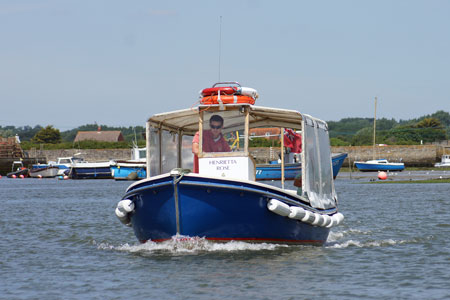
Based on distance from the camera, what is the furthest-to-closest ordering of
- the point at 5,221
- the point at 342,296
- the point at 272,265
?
1. the point at 5,221
2. the point at 272,265
3. the point at 342,296

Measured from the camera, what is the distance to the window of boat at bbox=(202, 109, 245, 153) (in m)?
14.4

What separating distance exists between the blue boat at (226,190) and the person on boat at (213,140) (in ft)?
0.06

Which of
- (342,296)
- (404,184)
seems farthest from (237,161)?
(404,184)

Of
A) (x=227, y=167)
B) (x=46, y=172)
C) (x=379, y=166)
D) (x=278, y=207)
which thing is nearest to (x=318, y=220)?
(x=278, y=207)

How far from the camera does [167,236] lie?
13781 millimetres

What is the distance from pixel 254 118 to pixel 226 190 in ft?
9.10

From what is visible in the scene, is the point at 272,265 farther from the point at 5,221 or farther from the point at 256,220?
the point at 5,221

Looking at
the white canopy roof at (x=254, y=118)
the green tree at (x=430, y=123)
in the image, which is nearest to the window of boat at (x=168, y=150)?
the white canopy roof at (x=254, y=118)

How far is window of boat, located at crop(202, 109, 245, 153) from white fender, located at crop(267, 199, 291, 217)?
150 centimetres

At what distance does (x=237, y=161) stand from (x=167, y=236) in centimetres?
190

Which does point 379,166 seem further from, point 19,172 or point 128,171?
point 19,172

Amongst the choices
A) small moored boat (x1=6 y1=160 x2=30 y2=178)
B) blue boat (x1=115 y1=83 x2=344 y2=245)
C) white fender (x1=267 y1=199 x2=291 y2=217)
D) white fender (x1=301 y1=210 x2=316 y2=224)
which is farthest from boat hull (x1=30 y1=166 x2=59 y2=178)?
white fender (x1=267 y1=199 x2=291 y2=217)

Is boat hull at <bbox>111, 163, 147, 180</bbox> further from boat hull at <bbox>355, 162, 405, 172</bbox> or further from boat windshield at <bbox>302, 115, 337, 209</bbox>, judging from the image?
boat windshield at <bbox>302, 115, 337, 209</bbox>

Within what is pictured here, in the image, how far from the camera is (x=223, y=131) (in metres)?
14.6
